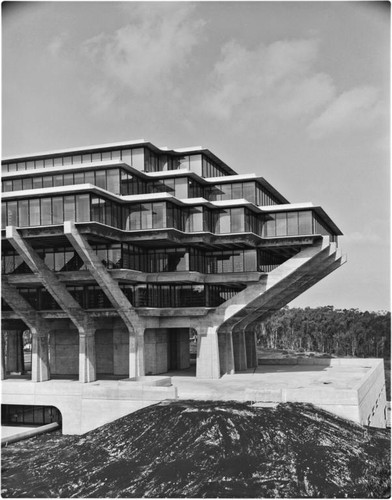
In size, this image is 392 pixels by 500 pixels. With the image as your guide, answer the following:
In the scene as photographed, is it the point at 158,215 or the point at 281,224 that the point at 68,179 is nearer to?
the point at 158,215

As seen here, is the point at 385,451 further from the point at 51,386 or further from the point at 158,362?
the point at 158,362

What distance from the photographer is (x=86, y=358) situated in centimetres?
5747

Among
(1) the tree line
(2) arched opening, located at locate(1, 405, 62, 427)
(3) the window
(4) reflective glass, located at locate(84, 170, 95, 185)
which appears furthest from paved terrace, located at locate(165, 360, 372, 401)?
(1) the tree line

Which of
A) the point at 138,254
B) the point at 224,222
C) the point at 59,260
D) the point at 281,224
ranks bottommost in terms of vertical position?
the point at 59,260

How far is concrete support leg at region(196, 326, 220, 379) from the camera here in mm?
59969

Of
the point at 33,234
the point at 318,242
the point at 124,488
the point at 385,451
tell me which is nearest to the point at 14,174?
the point at 33,234

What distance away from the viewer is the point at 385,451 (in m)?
37.0

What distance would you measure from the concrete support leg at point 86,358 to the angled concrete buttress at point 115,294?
368cm

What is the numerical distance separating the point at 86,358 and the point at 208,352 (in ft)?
38.8

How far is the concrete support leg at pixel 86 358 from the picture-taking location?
188ft

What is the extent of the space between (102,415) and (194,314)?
15566 mm

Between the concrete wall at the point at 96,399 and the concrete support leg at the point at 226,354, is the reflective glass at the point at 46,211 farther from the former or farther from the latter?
the concrete support leg at the point at 226,354

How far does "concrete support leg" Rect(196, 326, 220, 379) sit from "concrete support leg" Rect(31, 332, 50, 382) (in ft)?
48.7

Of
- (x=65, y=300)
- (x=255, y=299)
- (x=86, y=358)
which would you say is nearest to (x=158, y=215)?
(x=65, y=300)
